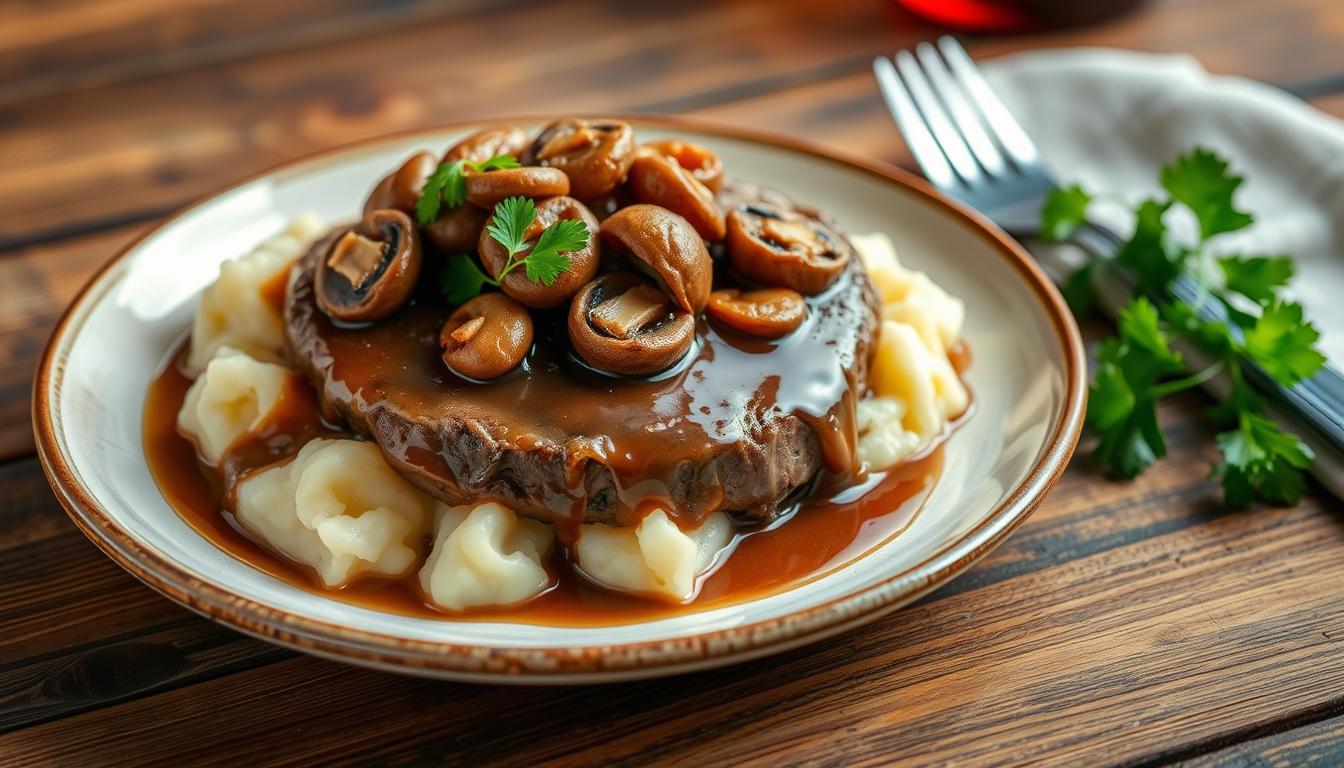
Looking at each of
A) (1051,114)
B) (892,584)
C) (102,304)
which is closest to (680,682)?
(892,584)

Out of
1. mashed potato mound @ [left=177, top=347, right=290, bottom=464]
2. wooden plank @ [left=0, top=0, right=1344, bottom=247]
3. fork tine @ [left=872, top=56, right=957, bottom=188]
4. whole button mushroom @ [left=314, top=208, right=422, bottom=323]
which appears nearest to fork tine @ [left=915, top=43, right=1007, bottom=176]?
fork tine @ [left=872, top=56, right=957, bottom=188]

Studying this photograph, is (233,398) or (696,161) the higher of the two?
(696,161)

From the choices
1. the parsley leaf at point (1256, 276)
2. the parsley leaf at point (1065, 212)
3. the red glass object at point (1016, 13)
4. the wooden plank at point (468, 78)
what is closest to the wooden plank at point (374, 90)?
the wooden plank at point (468, 78)

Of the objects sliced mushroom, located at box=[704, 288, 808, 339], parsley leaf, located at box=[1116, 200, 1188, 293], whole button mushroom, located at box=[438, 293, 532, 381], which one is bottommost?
parsley leaf, located at box=[1116, 200, 1188, 293]

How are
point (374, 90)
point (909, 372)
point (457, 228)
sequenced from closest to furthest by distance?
point (457, 228) → point (909, 372) → point (374, 90)

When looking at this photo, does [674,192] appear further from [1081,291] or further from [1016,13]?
[1016,13]

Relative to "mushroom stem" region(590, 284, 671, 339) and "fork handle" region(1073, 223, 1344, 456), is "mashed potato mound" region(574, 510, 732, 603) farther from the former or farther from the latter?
"fork handle" region(1073, 223, 1344, 456)

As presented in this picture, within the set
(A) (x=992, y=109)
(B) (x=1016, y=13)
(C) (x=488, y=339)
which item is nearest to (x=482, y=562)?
(C) (x=488, y=339)
